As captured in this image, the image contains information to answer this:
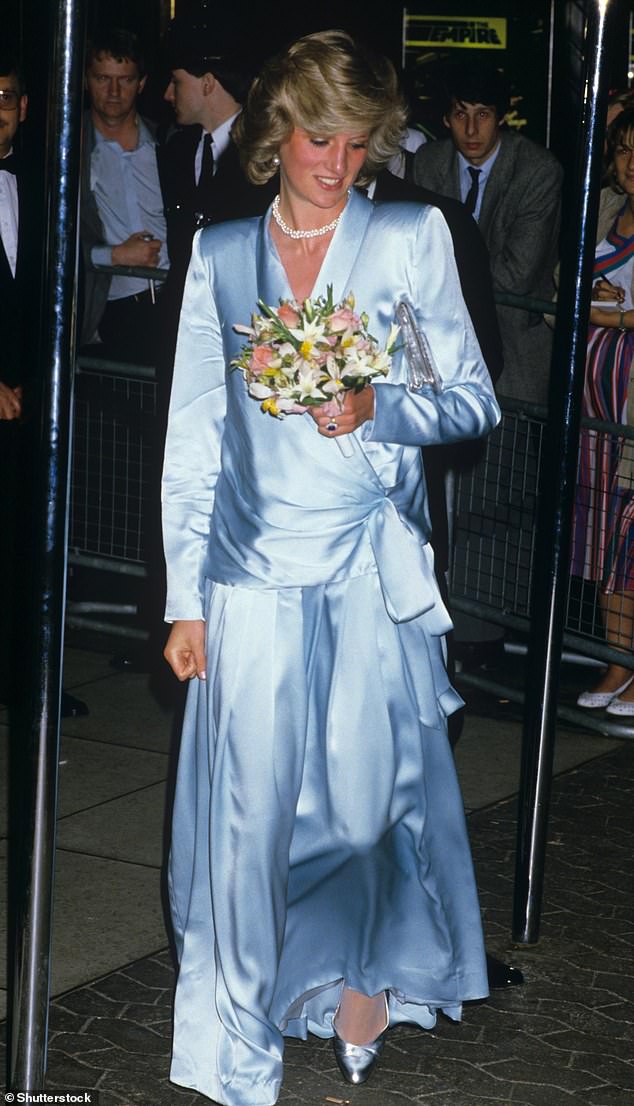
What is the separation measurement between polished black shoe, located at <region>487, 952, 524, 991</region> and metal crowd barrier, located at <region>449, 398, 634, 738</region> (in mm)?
2211

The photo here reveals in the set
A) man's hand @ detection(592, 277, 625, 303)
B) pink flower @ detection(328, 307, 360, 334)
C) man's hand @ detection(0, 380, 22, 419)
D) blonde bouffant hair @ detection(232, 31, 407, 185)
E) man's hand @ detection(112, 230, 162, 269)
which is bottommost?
man's hand @ detection(0, 380, 22, 419)

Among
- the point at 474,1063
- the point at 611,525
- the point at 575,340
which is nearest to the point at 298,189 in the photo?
the point at 575,340

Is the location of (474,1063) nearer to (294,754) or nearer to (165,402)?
(294,754)

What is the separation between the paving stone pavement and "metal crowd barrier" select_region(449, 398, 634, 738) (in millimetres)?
1735

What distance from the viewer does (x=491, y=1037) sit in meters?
4.30

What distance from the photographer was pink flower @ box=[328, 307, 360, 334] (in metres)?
3.58

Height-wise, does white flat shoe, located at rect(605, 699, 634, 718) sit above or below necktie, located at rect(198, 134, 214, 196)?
below

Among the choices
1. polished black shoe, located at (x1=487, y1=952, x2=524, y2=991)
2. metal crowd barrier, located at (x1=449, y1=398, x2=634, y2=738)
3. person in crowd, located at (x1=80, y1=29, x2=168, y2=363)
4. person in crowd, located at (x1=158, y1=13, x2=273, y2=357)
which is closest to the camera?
polished black shoe, located at (x1=487, y1=952, x2=524, y2=991)

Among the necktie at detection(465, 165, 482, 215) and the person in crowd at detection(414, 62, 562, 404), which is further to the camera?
the necktie at detection(465, 165, 482, 215)

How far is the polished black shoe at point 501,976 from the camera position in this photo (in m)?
4.58

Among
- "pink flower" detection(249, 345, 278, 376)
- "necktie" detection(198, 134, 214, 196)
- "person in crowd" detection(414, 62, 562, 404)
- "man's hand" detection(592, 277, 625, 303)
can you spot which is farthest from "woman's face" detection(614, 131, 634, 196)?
"pink flower" detection(249, 345, 278, 376)

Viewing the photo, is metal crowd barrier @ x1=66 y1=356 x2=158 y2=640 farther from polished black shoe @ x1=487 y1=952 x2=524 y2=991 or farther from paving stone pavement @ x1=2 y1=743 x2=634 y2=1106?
polished black shoe @ x1=487 y1=952 x2=524 y2=991

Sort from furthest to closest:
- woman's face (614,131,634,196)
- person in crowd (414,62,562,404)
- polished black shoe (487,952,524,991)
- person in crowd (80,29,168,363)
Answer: person in crowd (80,29,168,363)
person in crowd (414,62,562,404)
woman's face (614,131,634,196)
polished black shoe (487,952,524,991)

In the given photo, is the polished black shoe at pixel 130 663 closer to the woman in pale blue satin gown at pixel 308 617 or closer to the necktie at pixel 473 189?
the necktie at pixel 473 189
